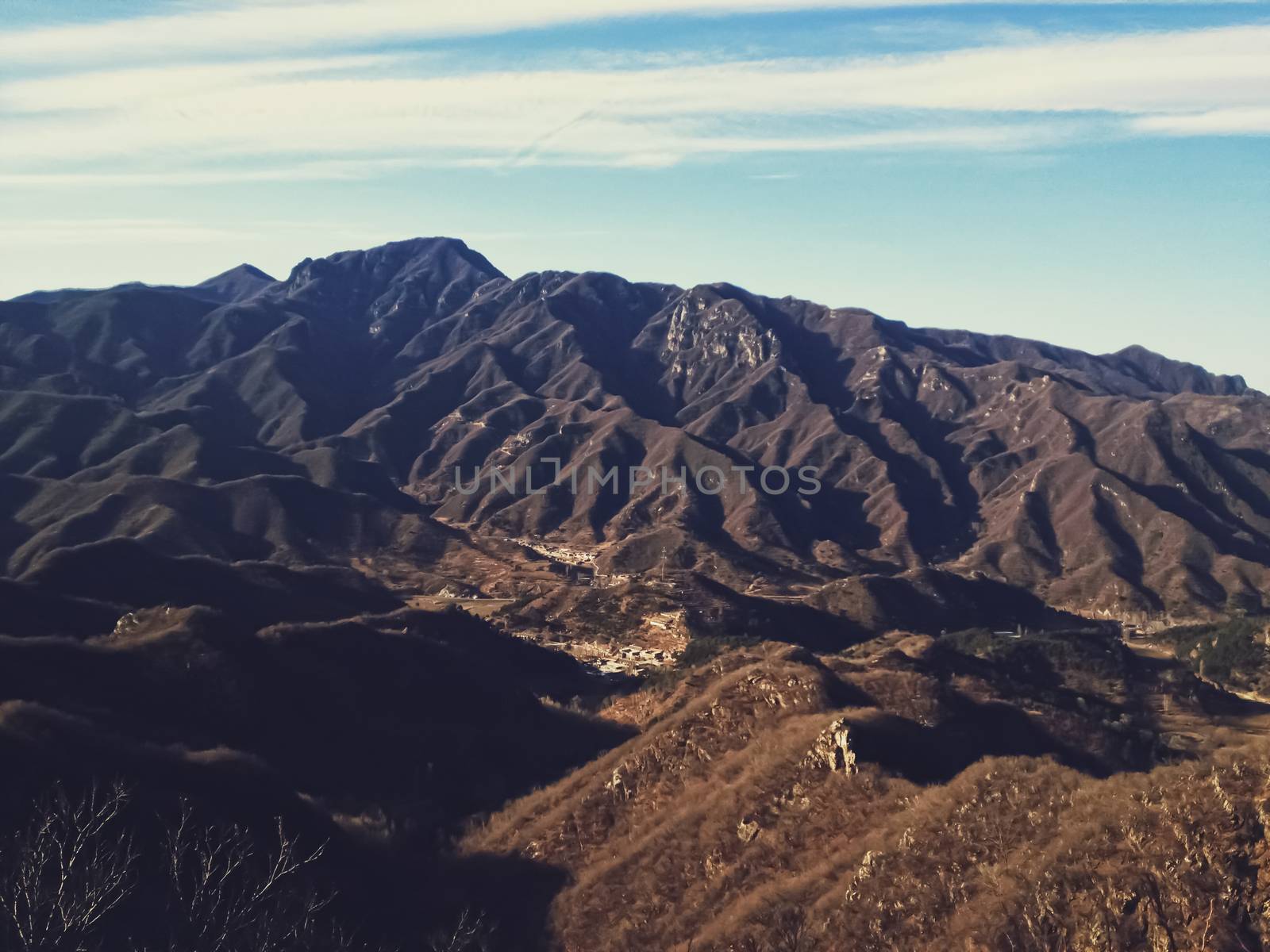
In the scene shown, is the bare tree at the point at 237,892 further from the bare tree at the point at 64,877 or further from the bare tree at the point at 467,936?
the bare tree at the point at 467,936

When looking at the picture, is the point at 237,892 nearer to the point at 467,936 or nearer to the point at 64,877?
the point at 467,936

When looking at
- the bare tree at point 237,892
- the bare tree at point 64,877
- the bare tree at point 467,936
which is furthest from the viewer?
the bare tree at point 467,936

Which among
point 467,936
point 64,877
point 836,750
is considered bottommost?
point 467,936

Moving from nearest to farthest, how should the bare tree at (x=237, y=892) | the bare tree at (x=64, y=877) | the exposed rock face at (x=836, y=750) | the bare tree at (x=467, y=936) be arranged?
1. the bare tree at (x=64, y=877)
2. the bare tree at (x=237, y=892)
3. the bare tree at (x=467, y=936)
4. the exposed rock face at (x=836, y=750)

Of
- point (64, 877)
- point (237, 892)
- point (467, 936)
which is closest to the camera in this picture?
point (64, 877)

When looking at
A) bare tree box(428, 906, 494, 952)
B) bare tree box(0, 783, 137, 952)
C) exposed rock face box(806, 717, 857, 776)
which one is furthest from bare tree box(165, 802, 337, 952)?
exposed rock face box(806, 717, 857, 776)

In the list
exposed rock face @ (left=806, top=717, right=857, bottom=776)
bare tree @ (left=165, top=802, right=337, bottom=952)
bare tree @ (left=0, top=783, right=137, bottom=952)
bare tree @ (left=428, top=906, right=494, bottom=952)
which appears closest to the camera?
bare tree @ (left=0, top=783, right=137, bottom=952)

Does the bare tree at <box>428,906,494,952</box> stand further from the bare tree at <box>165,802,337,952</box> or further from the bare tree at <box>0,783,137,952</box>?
the bare tree at <box>0,783,137,952</box>

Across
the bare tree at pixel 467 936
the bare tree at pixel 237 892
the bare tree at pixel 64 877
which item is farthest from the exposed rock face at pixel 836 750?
the bare tree at pixel 64 877

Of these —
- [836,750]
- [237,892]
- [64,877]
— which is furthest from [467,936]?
[836,750]
